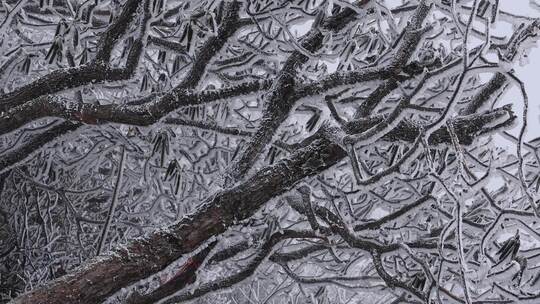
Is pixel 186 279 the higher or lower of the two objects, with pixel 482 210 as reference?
lower

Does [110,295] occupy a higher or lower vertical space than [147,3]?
lower

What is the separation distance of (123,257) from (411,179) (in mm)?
2643

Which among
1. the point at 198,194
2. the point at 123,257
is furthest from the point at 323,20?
the point at 198,194

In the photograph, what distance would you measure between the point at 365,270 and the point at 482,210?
228cm

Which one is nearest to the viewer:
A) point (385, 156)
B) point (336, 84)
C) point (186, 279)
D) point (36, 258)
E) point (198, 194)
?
point (336, 84)

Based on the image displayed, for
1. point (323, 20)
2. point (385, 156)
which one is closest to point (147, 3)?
point (323, 20)

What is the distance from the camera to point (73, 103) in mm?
3557

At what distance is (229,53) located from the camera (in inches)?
215

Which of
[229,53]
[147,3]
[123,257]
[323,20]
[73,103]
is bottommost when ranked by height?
[123,257]

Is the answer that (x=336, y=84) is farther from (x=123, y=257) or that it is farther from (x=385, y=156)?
(x=385, y=156)

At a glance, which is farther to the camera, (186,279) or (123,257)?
(186,279)

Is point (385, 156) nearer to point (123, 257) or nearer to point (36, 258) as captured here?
point (123, 257)

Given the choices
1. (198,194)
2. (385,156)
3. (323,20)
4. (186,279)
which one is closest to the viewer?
(186,279)

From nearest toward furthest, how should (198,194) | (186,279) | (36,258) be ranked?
(186,279) < (198,194) < (36,258)
